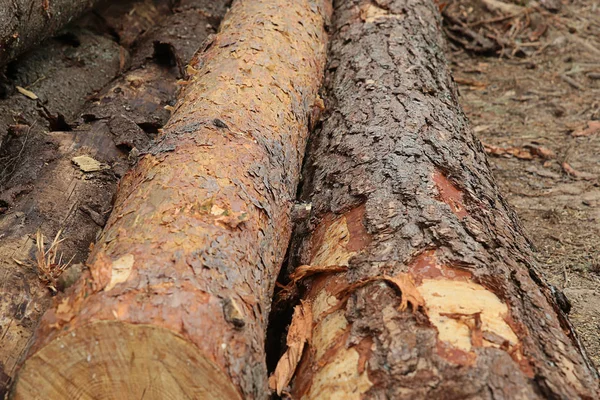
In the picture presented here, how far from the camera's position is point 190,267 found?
6.10 feet

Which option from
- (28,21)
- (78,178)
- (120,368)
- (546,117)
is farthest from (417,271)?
(546,117)

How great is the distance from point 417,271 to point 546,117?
292cm

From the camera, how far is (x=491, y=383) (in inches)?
65.1

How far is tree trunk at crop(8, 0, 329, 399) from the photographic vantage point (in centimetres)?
171

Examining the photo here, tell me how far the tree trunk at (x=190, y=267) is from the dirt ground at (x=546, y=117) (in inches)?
56.7

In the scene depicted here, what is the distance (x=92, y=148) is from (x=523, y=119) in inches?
121

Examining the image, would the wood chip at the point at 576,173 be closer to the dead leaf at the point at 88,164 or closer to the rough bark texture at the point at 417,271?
the rough bark texture at the point at 417,271

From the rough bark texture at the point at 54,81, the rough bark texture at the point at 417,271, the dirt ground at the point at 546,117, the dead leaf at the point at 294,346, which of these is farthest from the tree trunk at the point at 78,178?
the dirt ground at the point at 546,117

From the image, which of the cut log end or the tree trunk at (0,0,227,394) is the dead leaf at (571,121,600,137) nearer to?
the tree trunk at (0,0,227,394)

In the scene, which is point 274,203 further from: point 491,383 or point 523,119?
point 523,119

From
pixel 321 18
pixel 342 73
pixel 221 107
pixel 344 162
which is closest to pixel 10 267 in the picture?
pixel 221 107

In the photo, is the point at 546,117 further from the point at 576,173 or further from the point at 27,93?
the point at 27,93

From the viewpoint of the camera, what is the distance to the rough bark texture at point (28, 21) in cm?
302

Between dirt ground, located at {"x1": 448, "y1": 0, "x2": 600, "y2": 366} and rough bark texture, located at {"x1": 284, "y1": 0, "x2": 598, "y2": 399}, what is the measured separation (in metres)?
0.74
